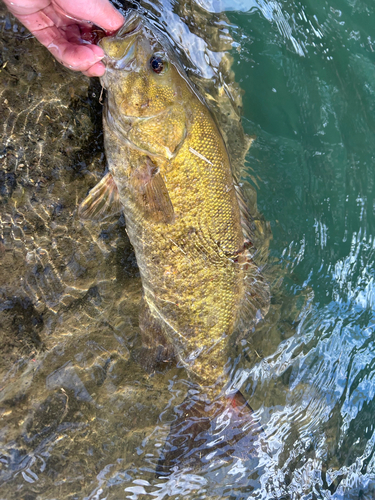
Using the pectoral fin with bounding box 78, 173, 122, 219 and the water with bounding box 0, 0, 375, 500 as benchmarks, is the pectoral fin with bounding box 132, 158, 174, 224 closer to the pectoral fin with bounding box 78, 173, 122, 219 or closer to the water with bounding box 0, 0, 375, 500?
the pectoral fin with bounding box 78, 173, 122, 219

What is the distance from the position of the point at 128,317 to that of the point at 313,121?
3064 millimetres

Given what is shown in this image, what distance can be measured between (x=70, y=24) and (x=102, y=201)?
1377 mm

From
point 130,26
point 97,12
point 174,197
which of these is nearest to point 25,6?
point 97,12

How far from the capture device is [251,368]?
3.98 m

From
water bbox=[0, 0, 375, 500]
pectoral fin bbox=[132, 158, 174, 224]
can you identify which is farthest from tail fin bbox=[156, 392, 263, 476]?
pectoral fin bbox=[132, 158, 174, 224]

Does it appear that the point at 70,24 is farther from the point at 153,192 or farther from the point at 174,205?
the point at 174,205

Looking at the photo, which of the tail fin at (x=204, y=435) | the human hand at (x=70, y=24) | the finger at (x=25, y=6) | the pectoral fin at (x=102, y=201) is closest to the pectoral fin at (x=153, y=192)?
the pectoral fin at (x=102, y=201)

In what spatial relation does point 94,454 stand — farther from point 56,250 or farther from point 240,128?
point 240,128

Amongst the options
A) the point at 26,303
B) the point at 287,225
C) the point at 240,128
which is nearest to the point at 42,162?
the point at 26,303

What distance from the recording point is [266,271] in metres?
3.99

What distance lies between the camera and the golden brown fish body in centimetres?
260

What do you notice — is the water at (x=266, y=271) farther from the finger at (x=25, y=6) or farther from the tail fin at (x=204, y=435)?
the finger at (x=25, y=6)

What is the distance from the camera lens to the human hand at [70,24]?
2.48m

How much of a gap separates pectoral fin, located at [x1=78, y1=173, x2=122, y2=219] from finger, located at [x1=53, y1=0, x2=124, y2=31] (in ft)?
3.63
